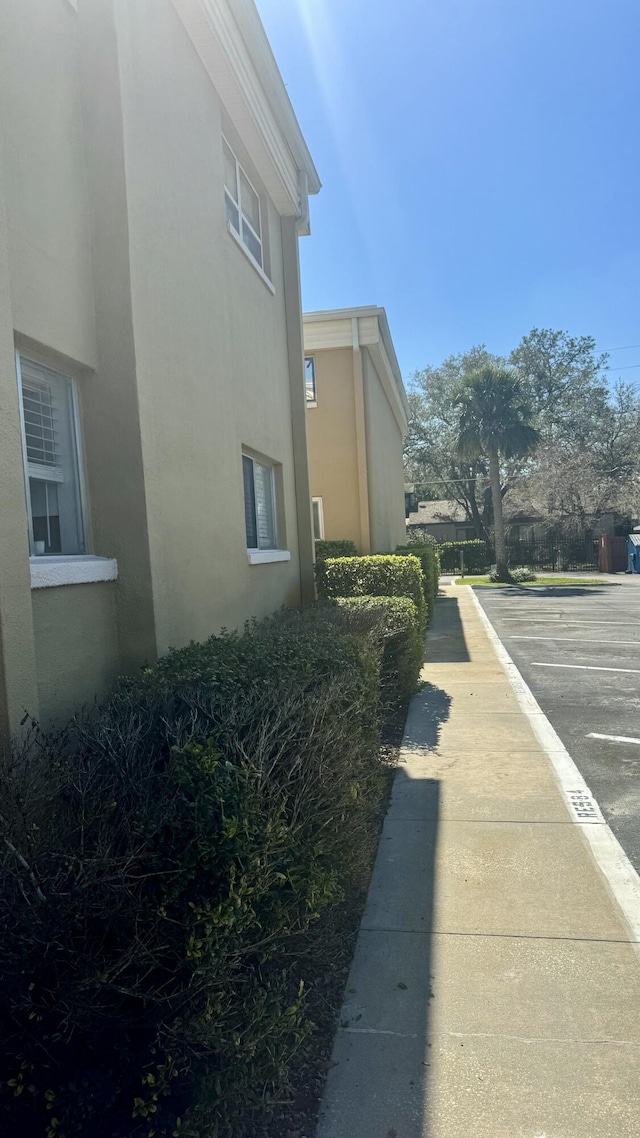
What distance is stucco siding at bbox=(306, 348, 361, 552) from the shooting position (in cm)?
1571

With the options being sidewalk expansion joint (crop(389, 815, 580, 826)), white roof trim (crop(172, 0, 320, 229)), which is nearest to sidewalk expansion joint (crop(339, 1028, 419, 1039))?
sidewalk expansion joint (crop(389, 815, 580, 826))

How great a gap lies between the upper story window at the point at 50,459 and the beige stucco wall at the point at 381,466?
11.5 metres

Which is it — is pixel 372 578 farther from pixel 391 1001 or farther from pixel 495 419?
pixel 495 419

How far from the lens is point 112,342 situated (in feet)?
15.5

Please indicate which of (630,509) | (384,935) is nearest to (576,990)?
(384,935)

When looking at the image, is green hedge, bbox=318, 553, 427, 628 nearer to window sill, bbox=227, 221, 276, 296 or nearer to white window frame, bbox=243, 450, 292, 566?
white window frame, bbox=243, 450, 292, 566

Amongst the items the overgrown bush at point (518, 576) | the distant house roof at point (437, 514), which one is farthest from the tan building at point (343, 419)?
the distant house roof at point (437, 514)

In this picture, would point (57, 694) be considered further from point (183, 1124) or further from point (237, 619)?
point (237, 619)

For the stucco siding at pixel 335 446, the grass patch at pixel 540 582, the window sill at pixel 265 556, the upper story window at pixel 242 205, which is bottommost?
Answer: the grass patch at pixel 540 582

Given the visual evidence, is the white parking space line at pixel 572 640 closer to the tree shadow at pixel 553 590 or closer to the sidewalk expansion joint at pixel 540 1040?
the sidewalk expansion joint at pixel 540 1040

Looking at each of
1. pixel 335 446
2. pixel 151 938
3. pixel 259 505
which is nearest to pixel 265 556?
pixel 259 505

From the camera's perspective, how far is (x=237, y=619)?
687cm

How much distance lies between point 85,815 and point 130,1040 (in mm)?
676

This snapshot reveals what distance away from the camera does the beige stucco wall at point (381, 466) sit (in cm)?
1594
